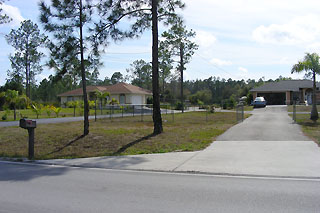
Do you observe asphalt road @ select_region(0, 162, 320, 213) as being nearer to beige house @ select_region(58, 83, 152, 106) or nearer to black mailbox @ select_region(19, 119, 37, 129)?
black mailbox @ select_region(19, 119, 37, 129)

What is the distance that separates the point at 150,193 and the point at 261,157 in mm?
5205

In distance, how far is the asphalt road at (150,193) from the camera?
5.54 metres

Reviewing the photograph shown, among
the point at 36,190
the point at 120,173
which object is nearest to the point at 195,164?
Result: the point at 120,173

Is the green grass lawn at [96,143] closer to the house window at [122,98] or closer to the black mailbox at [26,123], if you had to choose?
the black mailbox at [26,123]

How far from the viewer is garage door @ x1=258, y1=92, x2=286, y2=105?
4981cm

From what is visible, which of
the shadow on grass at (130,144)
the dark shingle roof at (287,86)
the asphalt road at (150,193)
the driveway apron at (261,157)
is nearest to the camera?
the asphalt road at (150,193)

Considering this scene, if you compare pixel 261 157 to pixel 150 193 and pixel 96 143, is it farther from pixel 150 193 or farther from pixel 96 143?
pixel 96 143

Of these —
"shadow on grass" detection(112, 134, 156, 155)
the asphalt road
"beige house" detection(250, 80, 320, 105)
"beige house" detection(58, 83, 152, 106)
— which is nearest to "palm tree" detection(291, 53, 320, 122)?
"shadow on grass" detection(112, 134, 156, 155)

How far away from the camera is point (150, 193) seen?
6453 millimetres

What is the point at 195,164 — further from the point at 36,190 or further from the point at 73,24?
the point at 73,24

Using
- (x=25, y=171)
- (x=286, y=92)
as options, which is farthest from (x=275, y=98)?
(x=25, y=171)

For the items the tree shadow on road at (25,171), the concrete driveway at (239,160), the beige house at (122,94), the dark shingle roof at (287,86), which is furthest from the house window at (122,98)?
the tree shadow on road at (25,171)

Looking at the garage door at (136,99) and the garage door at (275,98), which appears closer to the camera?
the garage door at (275,98)

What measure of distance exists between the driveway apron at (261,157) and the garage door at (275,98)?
37219 mm
